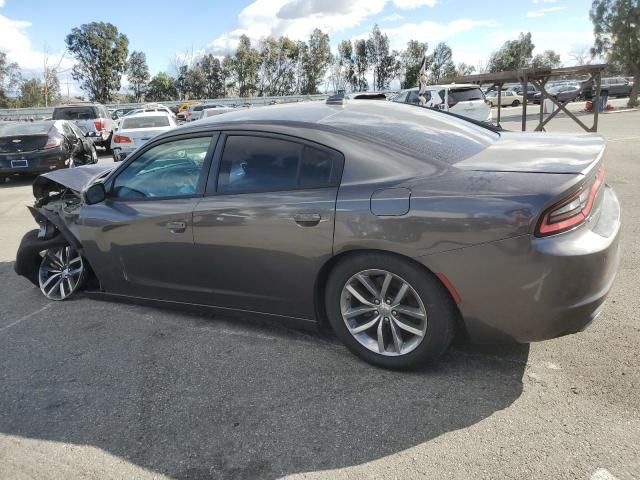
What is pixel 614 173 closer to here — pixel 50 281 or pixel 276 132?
pixel 276 132

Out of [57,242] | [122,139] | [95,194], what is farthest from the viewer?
[122,139]

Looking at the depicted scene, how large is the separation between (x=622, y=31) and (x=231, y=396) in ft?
120

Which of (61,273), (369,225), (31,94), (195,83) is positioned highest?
A: (195,83)

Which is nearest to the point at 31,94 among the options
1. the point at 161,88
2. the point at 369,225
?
the point at 161,88

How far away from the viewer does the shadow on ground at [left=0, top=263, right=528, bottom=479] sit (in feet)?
8.59

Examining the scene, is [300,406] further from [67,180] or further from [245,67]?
[245,67]

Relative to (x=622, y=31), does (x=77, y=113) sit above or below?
below

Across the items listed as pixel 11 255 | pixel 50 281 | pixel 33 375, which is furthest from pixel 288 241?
pixel 11 255

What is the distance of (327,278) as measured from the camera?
10.7ft

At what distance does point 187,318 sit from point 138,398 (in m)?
1.12

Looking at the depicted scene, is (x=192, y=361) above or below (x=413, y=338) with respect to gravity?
below

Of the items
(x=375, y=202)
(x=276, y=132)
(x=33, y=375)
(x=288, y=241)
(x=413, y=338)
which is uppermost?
(x=276, y=132)

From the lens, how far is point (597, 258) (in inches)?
105

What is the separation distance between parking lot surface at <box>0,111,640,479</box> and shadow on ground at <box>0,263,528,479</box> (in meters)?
0.01
